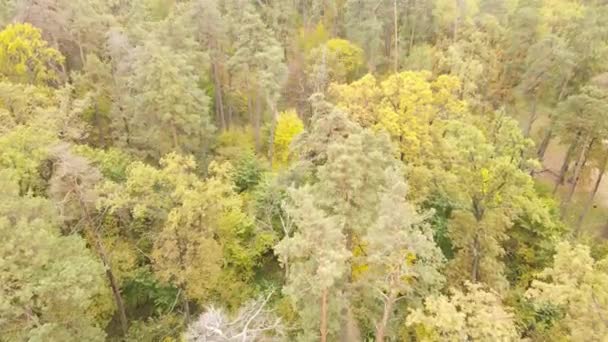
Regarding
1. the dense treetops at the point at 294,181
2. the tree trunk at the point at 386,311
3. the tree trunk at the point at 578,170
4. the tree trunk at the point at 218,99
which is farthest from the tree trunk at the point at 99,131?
the tree trunk at the point at 578,170

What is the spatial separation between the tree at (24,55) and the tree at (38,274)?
1328 cm

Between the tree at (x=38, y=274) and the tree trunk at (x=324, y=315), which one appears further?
the tree trunk at (x=324, y=315)

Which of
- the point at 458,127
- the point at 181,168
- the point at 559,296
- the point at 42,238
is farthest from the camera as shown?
the point at 458,127

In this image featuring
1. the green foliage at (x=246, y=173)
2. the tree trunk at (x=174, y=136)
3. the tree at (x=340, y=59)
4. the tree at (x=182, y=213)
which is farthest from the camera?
the tree at (x=340, y=59)

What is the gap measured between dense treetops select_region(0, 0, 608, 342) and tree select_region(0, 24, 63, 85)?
12cm

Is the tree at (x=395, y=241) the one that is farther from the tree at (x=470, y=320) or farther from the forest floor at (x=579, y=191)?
the forest floor at (x=579, y=191)

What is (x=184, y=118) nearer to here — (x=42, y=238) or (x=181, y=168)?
(x=181, y=168)

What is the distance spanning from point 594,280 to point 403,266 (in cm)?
591

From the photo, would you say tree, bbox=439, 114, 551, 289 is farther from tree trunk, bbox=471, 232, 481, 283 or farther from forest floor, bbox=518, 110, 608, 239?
forest floor, bbox=518, 110, 608, 239

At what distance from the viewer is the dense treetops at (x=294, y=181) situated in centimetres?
1503

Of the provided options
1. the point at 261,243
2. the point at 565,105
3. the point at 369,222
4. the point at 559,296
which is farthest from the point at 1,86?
the point at 565,105

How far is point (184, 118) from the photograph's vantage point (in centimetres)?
2595

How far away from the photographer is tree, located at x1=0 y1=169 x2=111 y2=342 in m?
15.1

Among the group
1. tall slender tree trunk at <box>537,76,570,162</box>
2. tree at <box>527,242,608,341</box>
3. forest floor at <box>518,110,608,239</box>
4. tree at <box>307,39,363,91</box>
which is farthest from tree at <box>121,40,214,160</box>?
forest floor at <box>518,110,608,239</box>
